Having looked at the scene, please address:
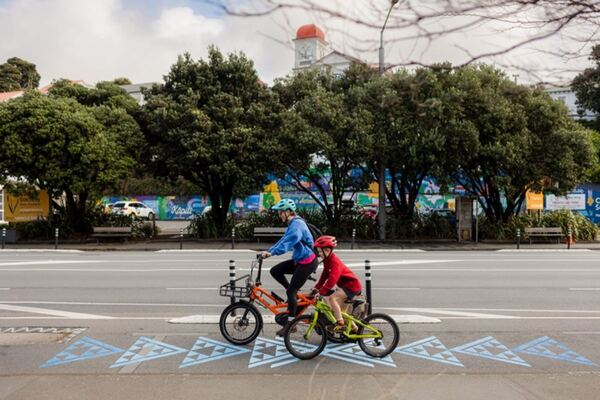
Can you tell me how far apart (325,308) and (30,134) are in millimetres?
19865

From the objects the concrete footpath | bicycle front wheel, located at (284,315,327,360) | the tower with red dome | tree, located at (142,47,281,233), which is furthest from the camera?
tree, located at (142,47,281,233)

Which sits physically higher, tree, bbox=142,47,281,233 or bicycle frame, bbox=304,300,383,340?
tree, bbox=142,47,281,233

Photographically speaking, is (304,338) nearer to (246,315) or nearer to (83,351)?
(246,315)

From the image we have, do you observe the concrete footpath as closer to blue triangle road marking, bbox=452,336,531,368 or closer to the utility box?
the utility box

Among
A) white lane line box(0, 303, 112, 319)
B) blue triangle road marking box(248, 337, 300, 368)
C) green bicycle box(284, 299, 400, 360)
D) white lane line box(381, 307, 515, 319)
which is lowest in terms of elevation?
blue triangle road marking box(248, 337, 300, 368)

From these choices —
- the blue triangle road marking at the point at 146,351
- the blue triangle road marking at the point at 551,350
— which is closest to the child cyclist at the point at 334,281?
the blue triangle road marking at the point at 146,351

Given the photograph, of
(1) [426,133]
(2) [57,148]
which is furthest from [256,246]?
(2) [57,148]

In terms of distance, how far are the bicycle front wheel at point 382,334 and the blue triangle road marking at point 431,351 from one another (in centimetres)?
24

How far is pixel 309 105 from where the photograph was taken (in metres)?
22.9

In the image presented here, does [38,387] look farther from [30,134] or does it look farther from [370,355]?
[30,134]

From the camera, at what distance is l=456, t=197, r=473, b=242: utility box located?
2423 cm

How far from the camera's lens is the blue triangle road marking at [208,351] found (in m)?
6.46

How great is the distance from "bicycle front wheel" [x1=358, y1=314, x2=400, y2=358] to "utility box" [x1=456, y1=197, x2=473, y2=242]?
60.4ft

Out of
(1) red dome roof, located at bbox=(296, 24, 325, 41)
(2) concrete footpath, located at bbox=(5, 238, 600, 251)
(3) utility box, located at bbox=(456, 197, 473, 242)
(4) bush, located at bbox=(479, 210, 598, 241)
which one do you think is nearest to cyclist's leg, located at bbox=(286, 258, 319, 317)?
(1) red dome roof, located at bbox=(296, 24, 325, 41)
